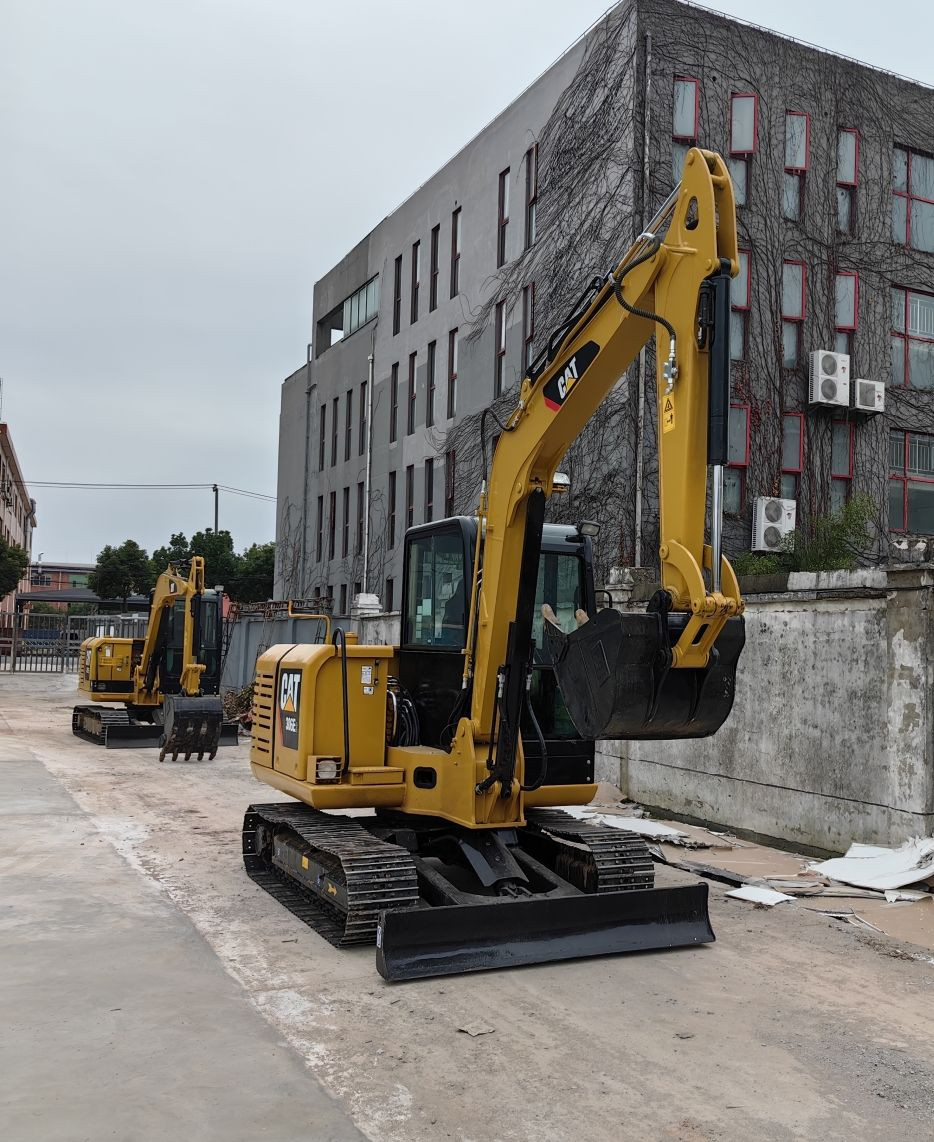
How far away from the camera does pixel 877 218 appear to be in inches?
838

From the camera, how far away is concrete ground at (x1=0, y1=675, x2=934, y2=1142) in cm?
440

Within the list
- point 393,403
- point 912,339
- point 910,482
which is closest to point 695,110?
point 912,339

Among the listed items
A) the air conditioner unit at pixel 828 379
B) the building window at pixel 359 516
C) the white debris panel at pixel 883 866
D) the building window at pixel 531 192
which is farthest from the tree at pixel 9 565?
the white debris panel at pixel 883 866

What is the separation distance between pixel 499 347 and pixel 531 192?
3222mm

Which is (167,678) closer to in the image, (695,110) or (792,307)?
(792,307)

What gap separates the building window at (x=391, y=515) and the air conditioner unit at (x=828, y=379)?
1196 cm

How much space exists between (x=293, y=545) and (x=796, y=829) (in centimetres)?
2782

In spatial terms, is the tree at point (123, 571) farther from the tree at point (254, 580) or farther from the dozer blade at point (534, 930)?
the dozer blade at point (534, 930)

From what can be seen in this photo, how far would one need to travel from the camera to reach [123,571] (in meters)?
71.1

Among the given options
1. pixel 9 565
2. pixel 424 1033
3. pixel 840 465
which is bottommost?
pixel 424 1033

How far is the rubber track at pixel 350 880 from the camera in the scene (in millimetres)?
6656

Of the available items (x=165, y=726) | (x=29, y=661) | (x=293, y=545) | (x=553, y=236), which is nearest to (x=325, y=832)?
(x=165, y=726)

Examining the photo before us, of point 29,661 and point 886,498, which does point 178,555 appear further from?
point 886,498

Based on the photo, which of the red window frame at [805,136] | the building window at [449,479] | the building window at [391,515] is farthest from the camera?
the building window at [391,515]
